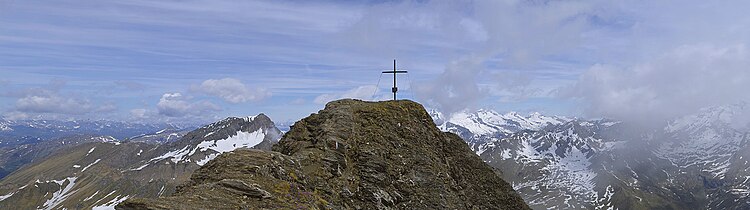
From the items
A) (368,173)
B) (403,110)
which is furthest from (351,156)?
(403,110)

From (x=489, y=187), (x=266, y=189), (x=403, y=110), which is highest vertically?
(x=403, y=110)

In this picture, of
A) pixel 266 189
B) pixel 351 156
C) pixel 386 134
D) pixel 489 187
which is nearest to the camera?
pixel 266 189

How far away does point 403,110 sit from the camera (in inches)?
1716

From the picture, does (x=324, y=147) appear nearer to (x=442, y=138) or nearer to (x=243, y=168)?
(x=243, y=168)

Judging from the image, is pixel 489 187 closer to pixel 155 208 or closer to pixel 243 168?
pixel 243 168

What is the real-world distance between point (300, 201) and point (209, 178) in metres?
5.26

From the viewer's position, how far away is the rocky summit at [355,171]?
25.4 meters

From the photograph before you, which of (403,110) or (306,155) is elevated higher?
(403,110)

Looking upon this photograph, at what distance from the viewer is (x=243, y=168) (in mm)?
28078

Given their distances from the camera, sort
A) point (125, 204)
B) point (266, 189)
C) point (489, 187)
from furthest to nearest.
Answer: point (489, 187)
point (266, 189)
point (125, 204)

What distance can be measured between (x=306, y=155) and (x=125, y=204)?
44.9ft

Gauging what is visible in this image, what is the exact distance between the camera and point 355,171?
35.3m

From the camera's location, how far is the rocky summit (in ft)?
83.4

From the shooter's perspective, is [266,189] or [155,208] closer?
[155,208]
